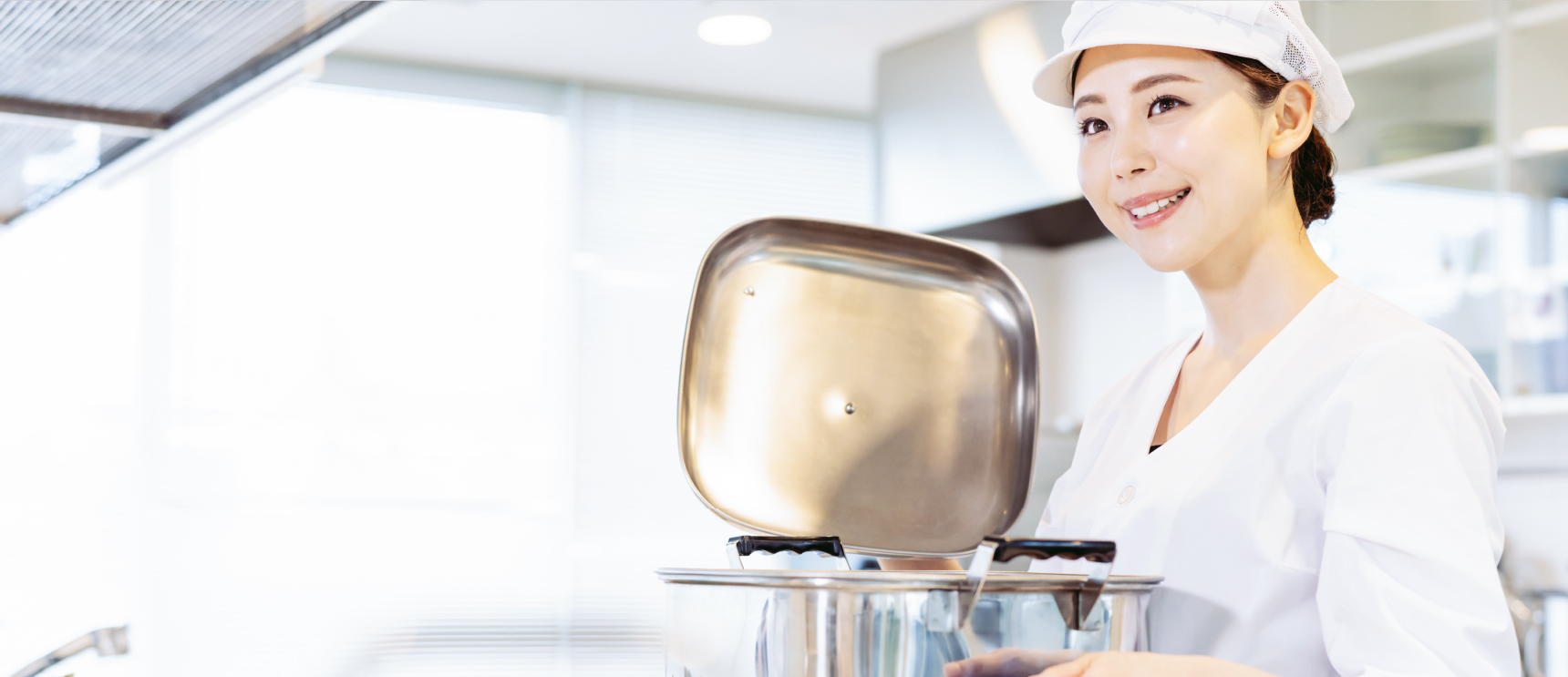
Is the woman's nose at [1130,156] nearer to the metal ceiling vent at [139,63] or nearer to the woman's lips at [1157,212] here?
the woman's lips at [1157,212]

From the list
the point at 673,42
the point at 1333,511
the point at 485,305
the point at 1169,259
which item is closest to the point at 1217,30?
the point at 1169,259

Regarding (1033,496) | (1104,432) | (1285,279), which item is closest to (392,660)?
(1033,496)

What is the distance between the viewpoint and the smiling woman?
2.25 ft

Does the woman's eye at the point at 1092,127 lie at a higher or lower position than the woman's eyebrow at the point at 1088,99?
lower

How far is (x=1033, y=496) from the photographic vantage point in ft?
8.41

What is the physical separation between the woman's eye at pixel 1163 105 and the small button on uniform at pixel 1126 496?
0.86 ft

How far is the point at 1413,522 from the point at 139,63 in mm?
956

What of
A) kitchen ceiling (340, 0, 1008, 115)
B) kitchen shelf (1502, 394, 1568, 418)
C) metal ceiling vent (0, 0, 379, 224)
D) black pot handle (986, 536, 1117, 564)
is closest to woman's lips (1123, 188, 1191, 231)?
black pot handle (986, 536, 1117, 564)

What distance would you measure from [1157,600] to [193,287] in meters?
2.45

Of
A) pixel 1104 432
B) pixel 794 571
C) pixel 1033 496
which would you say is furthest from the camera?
pixel 1033 496

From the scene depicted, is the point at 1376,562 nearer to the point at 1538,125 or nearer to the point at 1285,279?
the point at 1285,279

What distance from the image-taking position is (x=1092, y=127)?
36.5 inches

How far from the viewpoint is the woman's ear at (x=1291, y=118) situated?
34.8 inches

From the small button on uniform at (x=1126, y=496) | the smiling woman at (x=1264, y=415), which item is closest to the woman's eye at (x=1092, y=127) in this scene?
the smiling woman at (x=1264, y=415)
